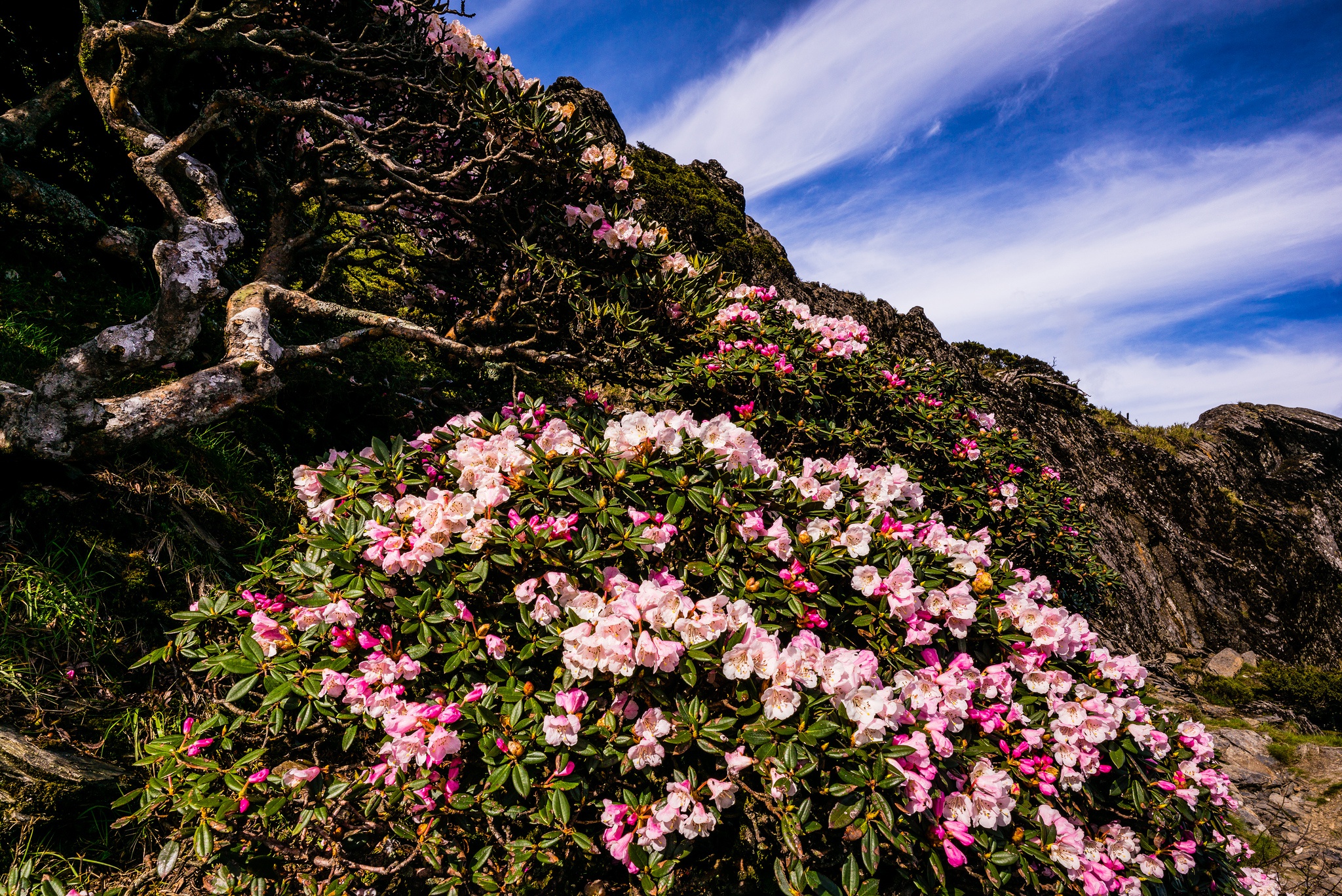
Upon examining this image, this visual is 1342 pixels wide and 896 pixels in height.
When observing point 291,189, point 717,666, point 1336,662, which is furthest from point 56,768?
point 1336,662

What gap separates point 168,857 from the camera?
176cm

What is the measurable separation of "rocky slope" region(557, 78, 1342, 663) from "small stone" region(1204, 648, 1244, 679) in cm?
22

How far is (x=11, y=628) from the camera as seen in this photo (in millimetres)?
2197

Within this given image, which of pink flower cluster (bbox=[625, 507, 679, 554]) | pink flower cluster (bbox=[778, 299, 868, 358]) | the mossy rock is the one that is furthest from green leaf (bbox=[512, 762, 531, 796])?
pink flower cluster (bbox=[778, 299, 868, 358])

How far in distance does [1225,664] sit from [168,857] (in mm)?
12367

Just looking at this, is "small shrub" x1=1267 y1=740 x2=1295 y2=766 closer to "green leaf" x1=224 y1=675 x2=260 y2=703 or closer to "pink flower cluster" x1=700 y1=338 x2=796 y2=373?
"pink flower cluster" x1=700 y1=338 x2=796 y2=373

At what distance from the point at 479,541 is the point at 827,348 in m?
3.11

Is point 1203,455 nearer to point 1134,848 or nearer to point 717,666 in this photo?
point 1134,848

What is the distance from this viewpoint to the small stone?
8000 mm

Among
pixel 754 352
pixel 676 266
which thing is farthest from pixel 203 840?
pixel 676 266

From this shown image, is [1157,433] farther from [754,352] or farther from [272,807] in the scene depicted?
[272,807]

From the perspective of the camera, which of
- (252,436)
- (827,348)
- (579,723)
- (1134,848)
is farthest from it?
(827,348)

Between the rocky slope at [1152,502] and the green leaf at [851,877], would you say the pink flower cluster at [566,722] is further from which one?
the rocky slope at [1152,502]

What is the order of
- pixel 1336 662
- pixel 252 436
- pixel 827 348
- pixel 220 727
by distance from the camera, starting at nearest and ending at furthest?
pixel 220 727 → pixel 252 436 → pixel 827 348 → pixel 1336 662
